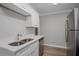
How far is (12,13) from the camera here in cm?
167

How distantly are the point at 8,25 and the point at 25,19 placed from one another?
497 millimetres

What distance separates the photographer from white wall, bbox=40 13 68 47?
1.52 metres

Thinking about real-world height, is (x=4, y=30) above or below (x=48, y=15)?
below

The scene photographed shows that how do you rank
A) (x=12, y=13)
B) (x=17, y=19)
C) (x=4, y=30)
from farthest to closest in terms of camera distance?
(x=17, y=19), (x=12, y=13), (x=4, y=30)

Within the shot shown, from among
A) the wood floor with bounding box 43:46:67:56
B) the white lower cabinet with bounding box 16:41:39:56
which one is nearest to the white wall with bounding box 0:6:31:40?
the white lower cabinet with bounding box 16:41:39:56

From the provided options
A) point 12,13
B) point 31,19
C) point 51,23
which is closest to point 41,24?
point 51,23

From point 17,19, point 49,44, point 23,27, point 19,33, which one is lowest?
point 49,44

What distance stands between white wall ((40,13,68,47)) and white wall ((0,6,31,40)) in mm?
544

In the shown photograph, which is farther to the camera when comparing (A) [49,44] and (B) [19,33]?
(B) [19,33]

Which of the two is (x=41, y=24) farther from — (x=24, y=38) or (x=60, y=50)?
(x=60, y=50)

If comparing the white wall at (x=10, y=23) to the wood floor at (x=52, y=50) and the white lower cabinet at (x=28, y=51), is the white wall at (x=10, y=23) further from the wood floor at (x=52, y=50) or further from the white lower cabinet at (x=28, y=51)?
the wood floor at (x=52, y=50)

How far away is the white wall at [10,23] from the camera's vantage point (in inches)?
56.3

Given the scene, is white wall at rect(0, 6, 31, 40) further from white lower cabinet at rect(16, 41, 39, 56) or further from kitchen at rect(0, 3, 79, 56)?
white lower cabinet at rect(16, 41, 39, 56)

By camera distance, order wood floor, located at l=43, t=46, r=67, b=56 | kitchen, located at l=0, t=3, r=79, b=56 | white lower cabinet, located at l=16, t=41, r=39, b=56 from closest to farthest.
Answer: white lower cabinet, located at l=16, t=41, r=39, b=56, kitchen, located at l=0, t=3, r=79, b=56, wood floor, located at l=43, t=46, r=67, b=56
